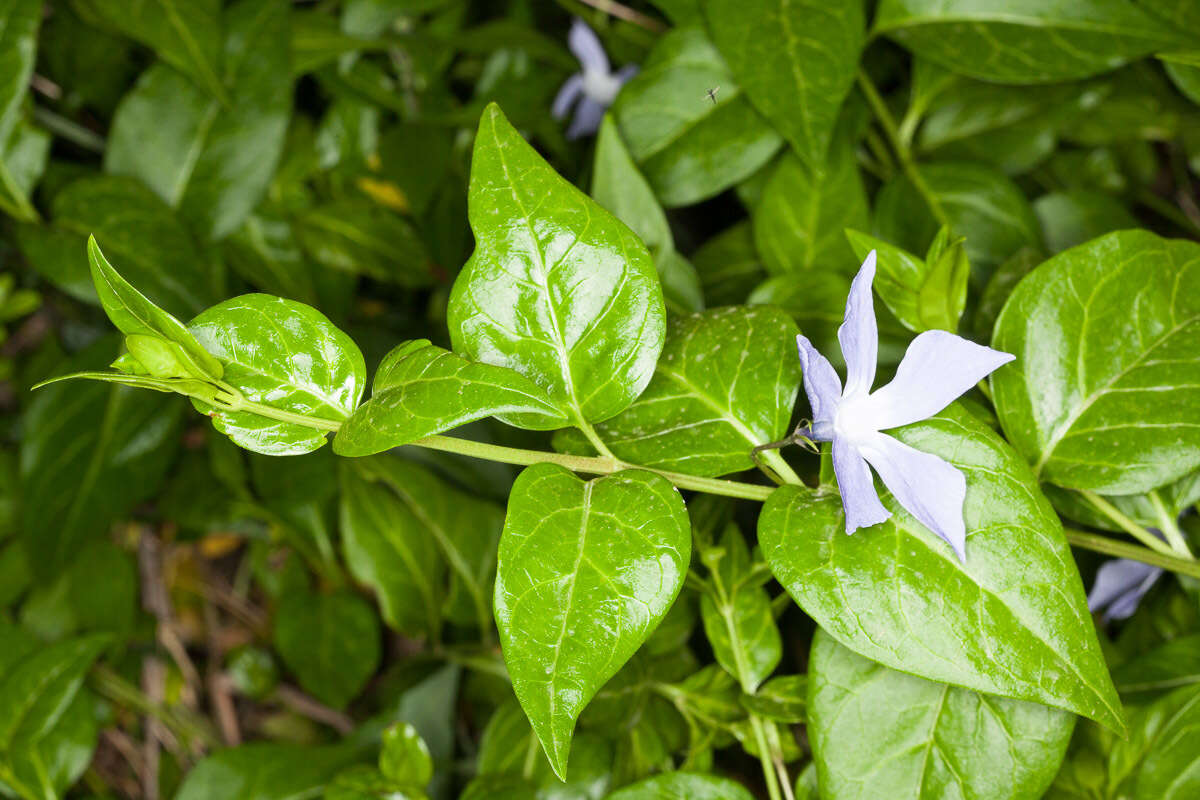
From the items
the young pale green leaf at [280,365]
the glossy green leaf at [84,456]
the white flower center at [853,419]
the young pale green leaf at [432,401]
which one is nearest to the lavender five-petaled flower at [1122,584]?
the white flower center at [853,419]

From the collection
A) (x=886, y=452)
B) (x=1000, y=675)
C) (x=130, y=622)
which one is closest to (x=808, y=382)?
(x=886, y=452)

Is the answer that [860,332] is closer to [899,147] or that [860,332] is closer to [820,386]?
[820,386]

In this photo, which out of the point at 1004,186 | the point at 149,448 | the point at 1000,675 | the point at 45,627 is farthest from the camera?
the point at 45,627

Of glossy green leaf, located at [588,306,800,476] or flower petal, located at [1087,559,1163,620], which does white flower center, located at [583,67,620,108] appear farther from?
flower petal, located at [1087,559,1163,620]

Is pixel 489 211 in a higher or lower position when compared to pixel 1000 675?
higher

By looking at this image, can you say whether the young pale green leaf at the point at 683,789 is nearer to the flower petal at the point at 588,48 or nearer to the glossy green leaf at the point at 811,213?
the glossy green leaf at the point at 811,213

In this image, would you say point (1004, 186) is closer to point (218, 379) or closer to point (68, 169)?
point (218, 379)

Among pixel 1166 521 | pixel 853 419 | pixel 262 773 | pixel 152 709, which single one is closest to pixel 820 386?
pixel 853 419

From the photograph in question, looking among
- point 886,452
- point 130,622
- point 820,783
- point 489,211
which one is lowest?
point 130,622
